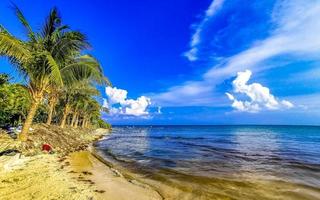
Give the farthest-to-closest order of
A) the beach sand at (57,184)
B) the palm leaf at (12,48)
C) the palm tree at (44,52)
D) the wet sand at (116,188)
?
the palm tree at (44,52) < the palm leaf at (12,48) < the wet sand at (116,188) < the beach sand at (57,184)

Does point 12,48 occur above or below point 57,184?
above

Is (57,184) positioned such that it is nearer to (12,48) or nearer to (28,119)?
(28,119)

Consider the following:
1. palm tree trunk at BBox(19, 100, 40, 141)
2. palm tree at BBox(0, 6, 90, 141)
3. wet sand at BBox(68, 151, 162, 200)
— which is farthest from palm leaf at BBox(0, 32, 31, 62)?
wet sand at BBox(68, 151, 162, 200)

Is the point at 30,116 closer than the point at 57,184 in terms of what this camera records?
No

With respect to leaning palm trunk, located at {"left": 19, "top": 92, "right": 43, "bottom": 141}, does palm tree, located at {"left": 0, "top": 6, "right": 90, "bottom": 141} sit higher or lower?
higher

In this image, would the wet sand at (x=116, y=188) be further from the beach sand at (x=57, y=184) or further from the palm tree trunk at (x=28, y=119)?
the palm tree trunk at (x=28, y=119)

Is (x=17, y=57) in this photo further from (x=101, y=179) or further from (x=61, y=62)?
(x=101, y=179)

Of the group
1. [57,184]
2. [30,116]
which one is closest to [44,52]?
[30,116]

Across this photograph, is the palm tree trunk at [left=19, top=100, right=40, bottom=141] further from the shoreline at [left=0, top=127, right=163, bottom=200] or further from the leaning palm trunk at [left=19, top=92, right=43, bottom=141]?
the shoreline at [left=0, top=127, right=163, bottom=200]

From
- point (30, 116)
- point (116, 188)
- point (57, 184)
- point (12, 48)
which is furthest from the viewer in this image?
point (30, 116)

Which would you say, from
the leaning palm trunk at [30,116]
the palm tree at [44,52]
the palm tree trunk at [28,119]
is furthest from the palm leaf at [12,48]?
the palm tree trunk at [28,119]

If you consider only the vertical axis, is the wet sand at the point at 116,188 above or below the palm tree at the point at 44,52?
below

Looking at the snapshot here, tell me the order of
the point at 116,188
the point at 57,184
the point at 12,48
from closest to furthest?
the point at 57,184 < the point at 116,188 < the point at 12,48

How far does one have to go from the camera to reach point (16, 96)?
22.3m
